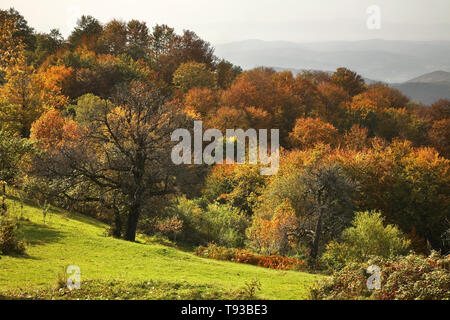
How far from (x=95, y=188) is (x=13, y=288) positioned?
49.9 feet

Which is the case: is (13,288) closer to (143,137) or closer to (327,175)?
(143,137)

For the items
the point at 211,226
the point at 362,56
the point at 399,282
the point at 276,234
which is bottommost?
the point at 211,226

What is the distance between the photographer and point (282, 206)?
1511 inches

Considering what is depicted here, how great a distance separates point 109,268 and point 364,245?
21.3 m

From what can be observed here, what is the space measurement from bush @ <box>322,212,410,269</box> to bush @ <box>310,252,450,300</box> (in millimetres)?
15666

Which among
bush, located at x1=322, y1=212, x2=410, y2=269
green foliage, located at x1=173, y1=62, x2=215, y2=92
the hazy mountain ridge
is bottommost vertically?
bush, located at x1=322, y1=212, x2=410, y2=269

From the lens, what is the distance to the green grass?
15.3m

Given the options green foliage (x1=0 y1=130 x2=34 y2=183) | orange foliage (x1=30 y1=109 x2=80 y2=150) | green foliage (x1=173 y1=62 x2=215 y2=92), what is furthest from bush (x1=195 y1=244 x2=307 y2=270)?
green foliage (x1=173 y1=62 x2=215 y2=92)

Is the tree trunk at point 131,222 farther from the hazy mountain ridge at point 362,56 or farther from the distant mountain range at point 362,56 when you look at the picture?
the hazy mountain ridge at point 362,56

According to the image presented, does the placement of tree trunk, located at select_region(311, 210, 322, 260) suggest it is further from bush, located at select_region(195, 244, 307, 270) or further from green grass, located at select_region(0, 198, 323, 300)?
green grass, located at select_region(0, 198, 323, 300)

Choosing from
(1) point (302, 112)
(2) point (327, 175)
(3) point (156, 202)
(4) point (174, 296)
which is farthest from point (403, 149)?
(4) point (174, 296)

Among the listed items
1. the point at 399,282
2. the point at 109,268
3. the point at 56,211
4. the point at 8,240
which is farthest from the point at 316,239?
the point at 8,240

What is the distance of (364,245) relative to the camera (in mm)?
32750

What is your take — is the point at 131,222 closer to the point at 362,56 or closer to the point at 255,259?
the point at 255,259
